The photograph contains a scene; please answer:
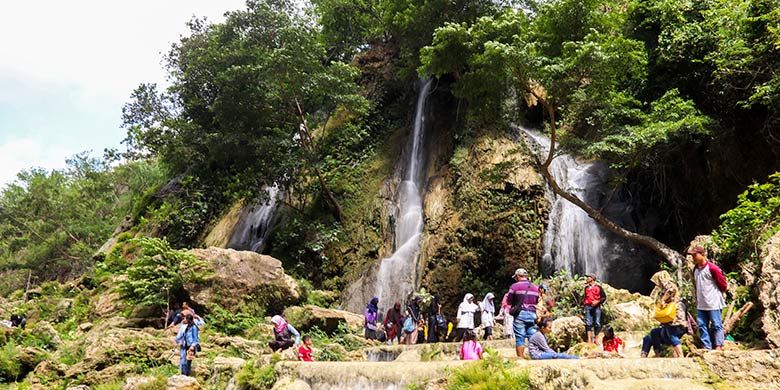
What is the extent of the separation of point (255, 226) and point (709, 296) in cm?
2054

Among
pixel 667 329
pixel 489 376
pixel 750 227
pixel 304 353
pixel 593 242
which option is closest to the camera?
pixel 489 376

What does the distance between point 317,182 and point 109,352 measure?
1206 cm

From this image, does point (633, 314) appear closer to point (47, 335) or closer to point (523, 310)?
point (523, 310)

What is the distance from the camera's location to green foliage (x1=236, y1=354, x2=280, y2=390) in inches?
373

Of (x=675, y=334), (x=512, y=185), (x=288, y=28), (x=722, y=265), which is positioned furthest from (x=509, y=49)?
(x=288, y=28)

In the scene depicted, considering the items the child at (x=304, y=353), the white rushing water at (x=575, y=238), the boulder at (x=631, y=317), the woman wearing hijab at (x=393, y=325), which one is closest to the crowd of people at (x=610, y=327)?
the boulder at (x=631, y=317)

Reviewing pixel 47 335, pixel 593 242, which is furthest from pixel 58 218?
pixel 593 242

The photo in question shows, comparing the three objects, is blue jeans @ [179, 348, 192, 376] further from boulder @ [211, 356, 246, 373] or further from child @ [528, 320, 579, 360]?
child @ [528, 320, 579, 360]

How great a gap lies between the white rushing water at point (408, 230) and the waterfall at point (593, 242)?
4566 mm

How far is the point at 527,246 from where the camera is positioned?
1670cm

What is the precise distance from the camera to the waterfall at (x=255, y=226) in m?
24.2

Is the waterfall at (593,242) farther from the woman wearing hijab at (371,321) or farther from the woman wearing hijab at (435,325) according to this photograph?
the woman wearing hijab at (371,321)

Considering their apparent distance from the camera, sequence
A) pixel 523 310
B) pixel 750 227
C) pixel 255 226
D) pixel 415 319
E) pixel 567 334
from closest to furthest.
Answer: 1. pixel 523 310
2. pixel 750 227
3. pixel 567 334
4. pixel 415 319
5. pixel 255 226

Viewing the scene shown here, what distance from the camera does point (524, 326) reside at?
8664 mm
